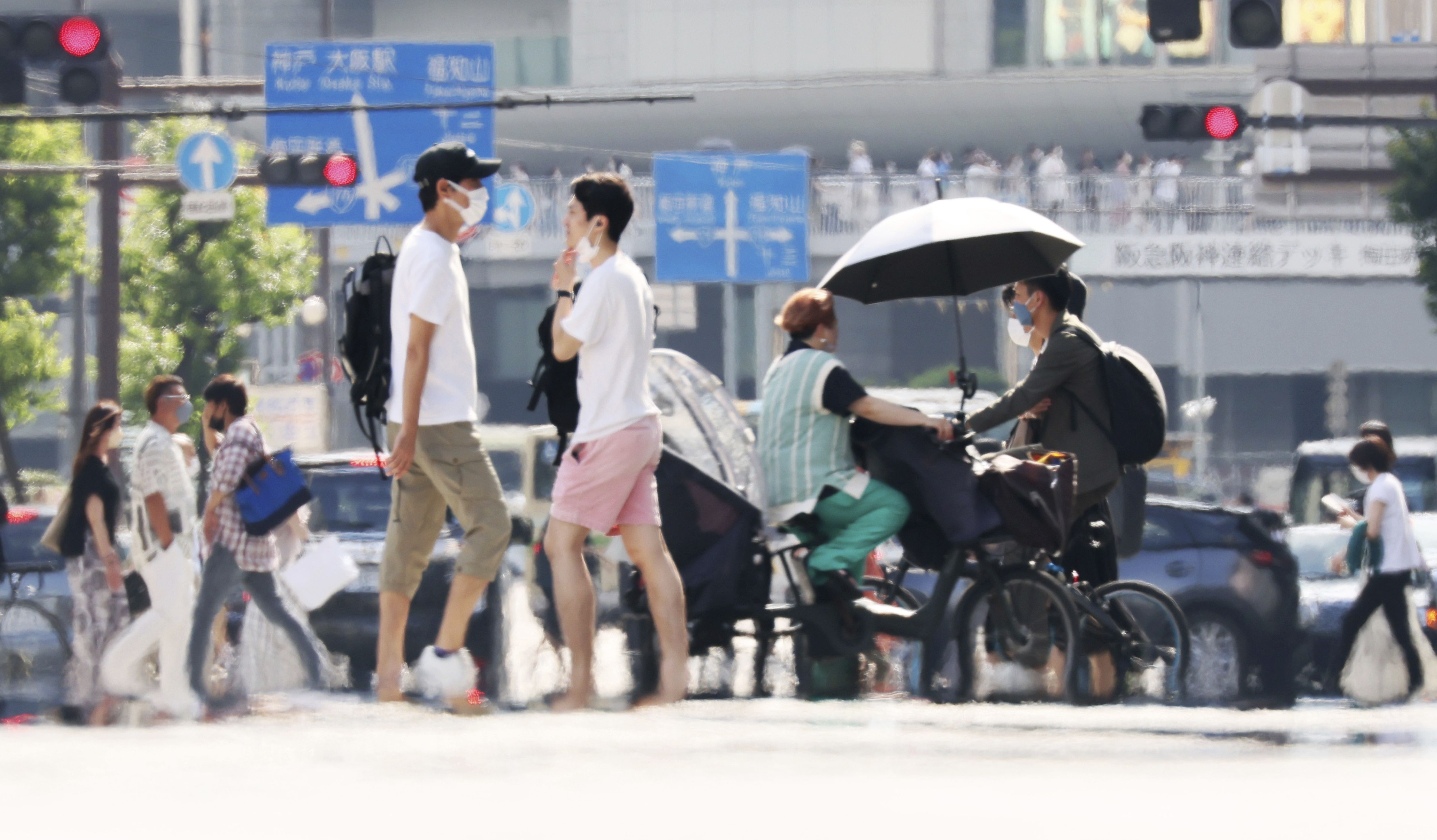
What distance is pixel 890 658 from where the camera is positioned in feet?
24.6

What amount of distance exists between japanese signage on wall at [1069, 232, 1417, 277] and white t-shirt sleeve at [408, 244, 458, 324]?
97.4 feet

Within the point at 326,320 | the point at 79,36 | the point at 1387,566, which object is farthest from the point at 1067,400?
the point at 326,320

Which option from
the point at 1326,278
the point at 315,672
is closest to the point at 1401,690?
the point at 315,672

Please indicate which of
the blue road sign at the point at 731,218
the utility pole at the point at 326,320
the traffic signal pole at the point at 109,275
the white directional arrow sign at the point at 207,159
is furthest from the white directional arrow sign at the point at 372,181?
the utility pole at the point at 326,320

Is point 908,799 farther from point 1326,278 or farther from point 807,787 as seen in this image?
point 1326,278

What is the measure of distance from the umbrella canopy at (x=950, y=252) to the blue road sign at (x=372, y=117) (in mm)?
10811

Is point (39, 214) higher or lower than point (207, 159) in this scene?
higher

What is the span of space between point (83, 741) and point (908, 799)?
2.43 meters

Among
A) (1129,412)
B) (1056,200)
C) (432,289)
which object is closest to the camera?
(432,289)

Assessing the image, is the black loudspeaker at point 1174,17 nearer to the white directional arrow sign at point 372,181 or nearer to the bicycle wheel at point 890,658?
the bicycle wheel at point 890,658

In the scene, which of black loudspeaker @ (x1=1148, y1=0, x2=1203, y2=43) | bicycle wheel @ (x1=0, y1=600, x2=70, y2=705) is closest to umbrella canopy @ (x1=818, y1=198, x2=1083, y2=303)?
black loudspeaker @ (x1=1148, y1=0, x2=1203, y2=43)

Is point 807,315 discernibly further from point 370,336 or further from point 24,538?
point 24,538

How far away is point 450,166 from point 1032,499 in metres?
2.30

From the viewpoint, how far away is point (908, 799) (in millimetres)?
4746
